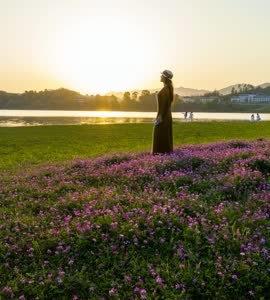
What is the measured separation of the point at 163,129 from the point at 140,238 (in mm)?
9538

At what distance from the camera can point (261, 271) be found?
684cm

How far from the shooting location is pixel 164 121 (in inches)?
682

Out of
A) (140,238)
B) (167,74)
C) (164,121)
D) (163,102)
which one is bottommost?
(140,238)

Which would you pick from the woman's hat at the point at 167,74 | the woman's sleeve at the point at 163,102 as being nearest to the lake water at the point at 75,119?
the woman's sleeve at the point at 163,102

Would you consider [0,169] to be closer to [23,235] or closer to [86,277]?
[23,235]

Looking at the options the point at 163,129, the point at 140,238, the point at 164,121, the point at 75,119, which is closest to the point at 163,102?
the point at 164,121

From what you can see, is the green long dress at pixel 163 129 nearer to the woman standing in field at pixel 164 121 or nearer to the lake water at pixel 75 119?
the woman standing in field at pixel 164 121

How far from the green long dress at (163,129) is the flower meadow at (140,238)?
176 inches

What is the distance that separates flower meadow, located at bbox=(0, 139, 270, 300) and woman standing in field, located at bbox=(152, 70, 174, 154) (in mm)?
4479

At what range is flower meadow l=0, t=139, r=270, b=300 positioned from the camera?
6602 mm

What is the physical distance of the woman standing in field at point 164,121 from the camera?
17.2 metres

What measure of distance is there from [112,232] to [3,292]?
95.0 inches

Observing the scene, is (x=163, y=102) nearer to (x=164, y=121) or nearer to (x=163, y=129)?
(x=164, y=121)

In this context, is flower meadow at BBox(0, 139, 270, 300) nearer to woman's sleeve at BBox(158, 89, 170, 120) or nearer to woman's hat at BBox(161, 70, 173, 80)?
woman's sleeve at BBox(158, 89, 170, 120)
